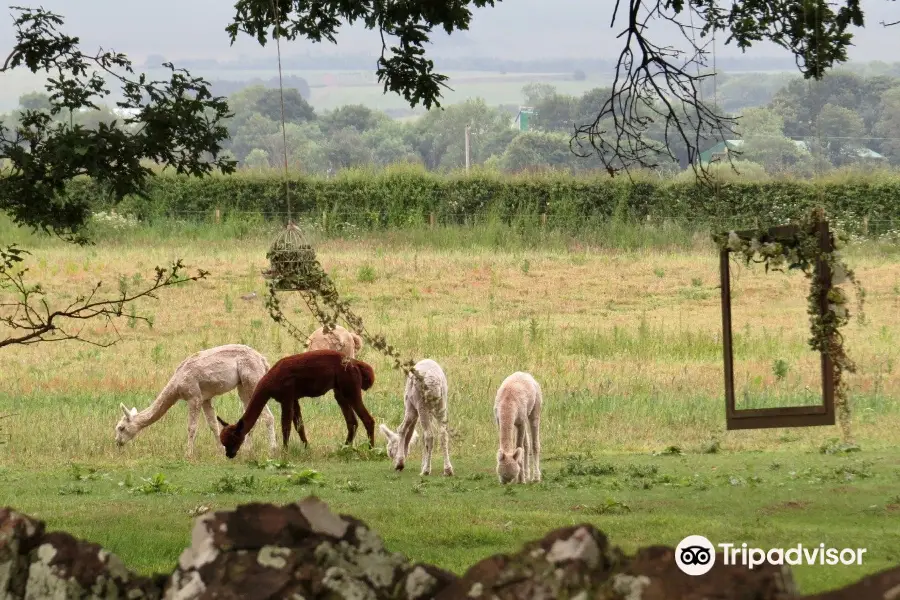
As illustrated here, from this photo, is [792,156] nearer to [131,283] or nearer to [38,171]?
[131,283]

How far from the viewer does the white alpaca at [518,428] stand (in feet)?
43.6

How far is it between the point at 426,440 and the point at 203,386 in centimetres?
440

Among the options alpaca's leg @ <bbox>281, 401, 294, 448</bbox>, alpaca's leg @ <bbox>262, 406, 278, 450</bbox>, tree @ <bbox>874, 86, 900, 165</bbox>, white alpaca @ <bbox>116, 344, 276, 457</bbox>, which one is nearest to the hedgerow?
tree @ <bbox>874, 86, 900, 165</bbox>

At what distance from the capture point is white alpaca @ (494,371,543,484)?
1330cm

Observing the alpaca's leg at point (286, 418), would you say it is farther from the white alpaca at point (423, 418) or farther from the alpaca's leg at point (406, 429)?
the alpaca's leg at point (406, 429)

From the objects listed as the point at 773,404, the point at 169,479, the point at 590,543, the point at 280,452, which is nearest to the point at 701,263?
the point at 773,404

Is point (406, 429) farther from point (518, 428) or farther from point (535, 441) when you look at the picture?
point (535, 441)

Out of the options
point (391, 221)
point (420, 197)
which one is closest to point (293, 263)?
point (391, 221)

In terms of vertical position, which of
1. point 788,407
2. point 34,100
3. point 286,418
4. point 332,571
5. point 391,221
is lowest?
point 286,418

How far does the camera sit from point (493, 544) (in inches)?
368

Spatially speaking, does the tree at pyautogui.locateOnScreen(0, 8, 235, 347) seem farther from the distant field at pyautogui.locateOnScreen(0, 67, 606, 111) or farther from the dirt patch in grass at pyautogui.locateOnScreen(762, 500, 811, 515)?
the distant field at pyautogui.locateOnScreen(0, 67, 606, 111)

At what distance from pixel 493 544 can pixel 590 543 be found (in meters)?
6.24

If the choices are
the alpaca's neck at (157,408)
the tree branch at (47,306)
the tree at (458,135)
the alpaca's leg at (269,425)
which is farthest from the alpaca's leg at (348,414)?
the tree at (458,135)

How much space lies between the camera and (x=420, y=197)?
41656mm
